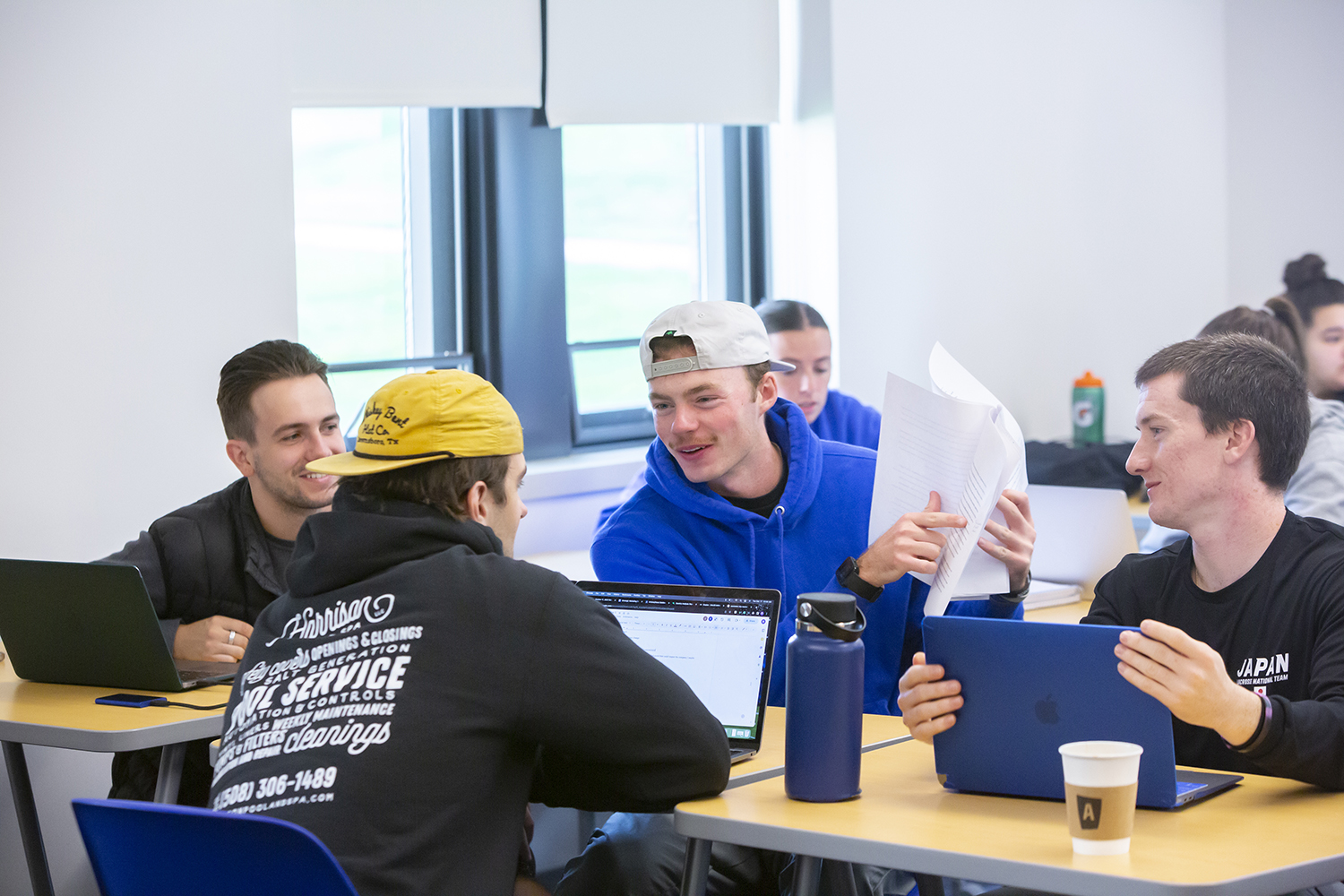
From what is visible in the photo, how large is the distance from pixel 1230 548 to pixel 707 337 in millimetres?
948

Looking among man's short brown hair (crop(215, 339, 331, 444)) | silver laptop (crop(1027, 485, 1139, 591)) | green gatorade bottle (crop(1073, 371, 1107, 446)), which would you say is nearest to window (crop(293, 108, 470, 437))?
man's short brown hair (crop(215, 339, 331, 444))

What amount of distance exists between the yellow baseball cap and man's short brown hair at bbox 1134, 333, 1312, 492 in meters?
0.99

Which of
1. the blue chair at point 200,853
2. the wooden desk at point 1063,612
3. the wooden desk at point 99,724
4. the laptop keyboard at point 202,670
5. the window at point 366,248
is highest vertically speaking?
the window at point 366,248

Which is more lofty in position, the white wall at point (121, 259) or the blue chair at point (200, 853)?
the white wall at point (121, 259)

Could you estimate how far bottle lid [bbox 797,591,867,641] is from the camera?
5.18ft

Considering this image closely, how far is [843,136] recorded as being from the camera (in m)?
4.42

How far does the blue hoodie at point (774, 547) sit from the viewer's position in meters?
2.39

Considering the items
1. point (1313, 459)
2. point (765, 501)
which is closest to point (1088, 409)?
point (1313, 459)

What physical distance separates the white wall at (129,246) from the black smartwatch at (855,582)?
1.69m

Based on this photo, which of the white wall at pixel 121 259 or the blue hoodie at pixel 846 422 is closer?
the white wall at pixel 121 259

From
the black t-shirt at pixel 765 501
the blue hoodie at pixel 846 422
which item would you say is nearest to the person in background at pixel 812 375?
the blue hoodie at pixel 846 422

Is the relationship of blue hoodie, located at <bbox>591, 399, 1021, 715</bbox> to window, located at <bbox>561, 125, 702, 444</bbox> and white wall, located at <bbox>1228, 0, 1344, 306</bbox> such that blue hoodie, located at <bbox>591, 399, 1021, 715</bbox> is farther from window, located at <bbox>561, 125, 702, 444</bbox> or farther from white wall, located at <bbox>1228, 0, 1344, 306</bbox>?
white wall, located at <bbox>1228, 0, 1344, 306</bbox>

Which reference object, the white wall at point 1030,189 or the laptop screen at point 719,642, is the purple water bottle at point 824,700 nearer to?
the laptop screen at point 719,642

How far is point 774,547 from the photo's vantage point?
7.92ft
